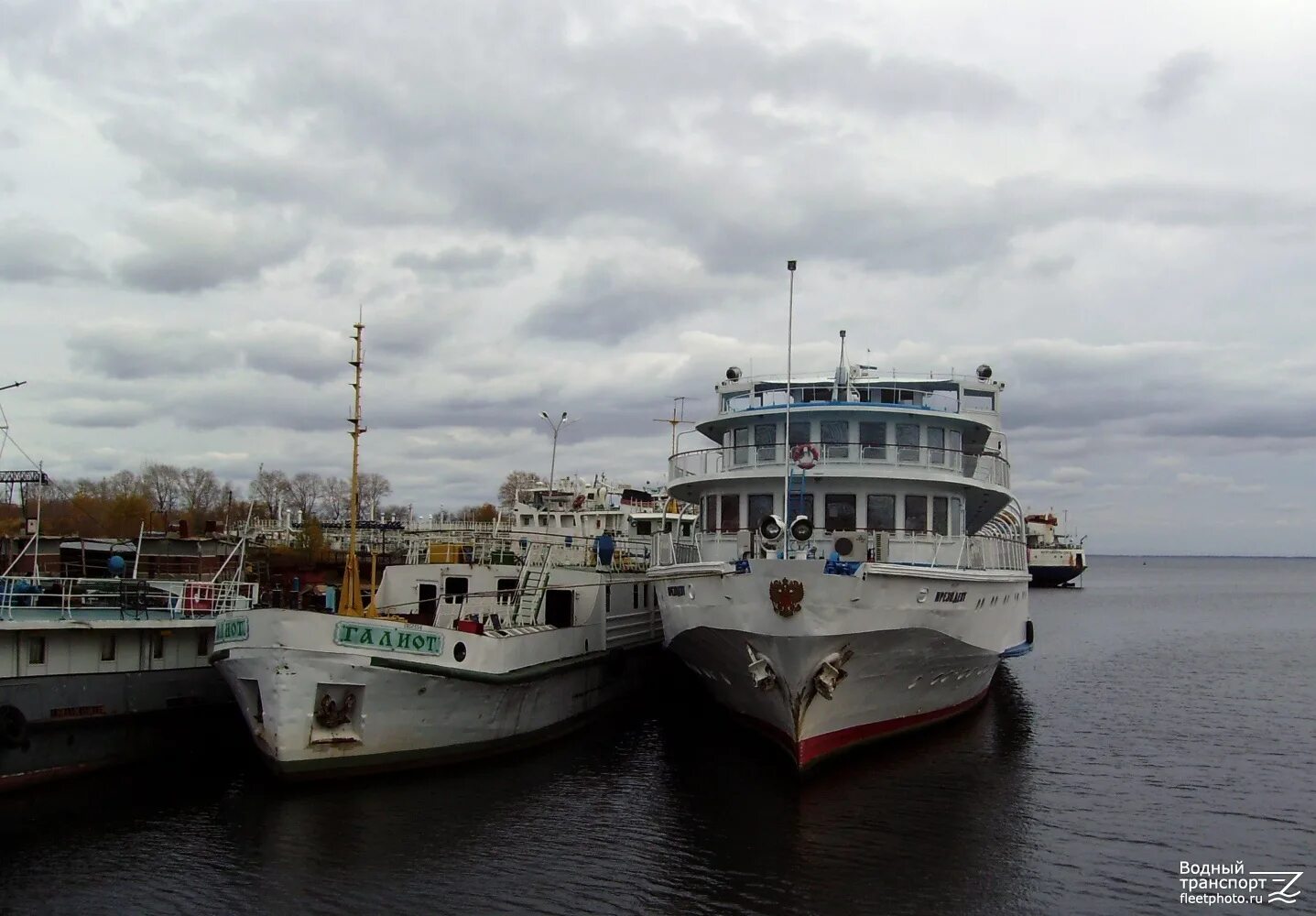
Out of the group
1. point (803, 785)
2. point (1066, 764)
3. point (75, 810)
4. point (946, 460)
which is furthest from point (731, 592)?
point (75, 810)

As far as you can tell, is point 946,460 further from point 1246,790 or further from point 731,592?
point 1246,790

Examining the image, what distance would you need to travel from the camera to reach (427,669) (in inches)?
790

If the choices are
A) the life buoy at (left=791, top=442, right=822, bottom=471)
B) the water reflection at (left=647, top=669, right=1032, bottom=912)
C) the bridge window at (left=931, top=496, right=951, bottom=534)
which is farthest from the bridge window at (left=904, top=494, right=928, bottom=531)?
the water reflection at (left=647, top=669, right=1032, bottom=912)

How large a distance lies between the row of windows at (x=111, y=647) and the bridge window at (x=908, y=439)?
17792 millimetres

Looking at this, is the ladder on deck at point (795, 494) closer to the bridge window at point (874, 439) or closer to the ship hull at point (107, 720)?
the bridge window at point (874, 439)

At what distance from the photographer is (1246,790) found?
21250mm

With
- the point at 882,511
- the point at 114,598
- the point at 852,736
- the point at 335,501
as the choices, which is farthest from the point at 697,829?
the point at 335,501

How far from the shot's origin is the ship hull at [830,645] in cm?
1967

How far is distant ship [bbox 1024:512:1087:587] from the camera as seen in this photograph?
127812mm

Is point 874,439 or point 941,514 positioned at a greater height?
point 874,439

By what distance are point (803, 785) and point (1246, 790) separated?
32.0ft

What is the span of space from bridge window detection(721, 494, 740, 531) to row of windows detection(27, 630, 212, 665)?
515 inches

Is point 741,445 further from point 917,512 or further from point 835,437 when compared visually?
→ point 917,512

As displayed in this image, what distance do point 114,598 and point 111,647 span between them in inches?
67.3
